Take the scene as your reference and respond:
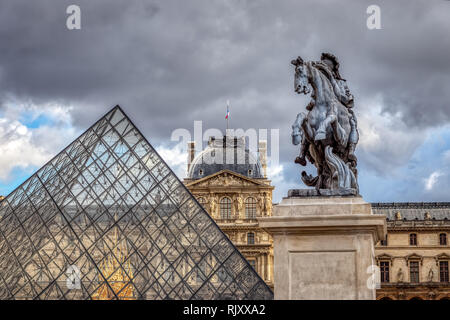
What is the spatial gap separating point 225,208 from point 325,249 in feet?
176

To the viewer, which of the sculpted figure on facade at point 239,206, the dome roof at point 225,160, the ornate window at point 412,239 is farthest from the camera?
the dome roof at point 225,160

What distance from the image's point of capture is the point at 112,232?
51.8 feet

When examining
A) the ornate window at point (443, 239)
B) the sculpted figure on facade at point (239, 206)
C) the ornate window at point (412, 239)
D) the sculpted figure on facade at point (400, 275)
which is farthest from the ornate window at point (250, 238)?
the ornate window at point (443, 239)

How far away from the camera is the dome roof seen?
206 ft

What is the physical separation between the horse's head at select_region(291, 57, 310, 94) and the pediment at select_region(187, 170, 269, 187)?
174ft

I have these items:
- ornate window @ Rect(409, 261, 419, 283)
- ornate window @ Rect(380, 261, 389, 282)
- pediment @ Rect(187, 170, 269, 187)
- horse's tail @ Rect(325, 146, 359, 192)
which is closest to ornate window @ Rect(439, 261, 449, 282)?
ornate window @ Rect(409, 261, 419, 283)

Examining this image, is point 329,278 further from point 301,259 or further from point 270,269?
point 270,269

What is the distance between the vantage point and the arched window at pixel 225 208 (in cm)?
5938

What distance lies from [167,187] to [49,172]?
3.07 meters

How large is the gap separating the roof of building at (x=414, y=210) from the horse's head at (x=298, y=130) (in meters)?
54.2

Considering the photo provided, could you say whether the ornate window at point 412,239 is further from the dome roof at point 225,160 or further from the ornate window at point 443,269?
the dome roof at point 225,160

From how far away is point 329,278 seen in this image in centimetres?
600

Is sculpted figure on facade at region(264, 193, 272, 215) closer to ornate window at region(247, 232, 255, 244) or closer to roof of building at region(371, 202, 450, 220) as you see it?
ornate window at region(247, 232, 255, 244)
